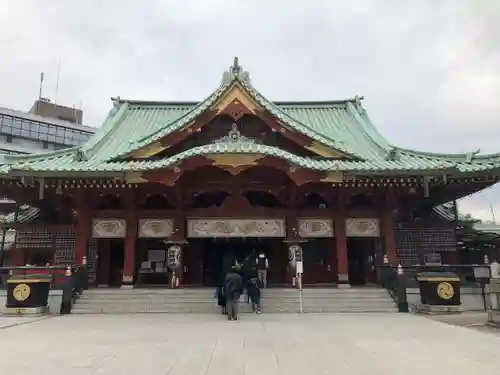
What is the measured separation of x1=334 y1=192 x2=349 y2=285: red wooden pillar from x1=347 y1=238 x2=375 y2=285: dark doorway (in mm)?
2539

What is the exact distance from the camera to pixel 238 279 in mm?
12742

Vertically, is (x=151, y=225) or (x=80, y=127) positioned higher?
(x=80, y=127)

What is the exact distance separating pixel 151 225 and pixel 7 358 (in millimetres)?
10349

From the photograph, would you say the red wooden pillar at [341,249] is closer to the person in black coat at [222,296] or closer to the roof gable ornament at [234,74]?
the person in black coat at [222,296]

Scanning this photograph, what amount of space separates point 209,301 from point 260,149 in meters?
5.81

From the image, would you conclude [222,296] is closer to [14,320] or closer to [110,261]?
[14,320]

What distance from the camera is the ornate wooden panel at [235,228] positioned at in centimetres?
1742

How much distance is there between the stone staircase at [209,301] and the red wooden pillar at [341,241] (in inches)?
34.4

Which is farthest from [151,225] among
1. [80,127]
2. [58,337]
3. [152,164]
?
[80,127]

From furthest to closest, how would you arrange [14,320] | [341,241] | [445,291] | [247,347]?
[341,241] < [445,291] < [14,320] < [247,347]

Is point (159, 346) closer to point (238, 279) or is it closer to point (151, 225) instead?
point (238, 279)

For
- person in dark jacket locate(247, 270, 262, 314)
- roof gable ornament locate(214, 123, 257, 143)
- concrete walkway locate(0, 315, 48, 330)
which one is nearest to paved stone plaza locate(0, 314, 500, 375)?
concrete walkway locate(0, 315, 48, 330)

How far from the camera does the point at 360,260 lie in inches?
792

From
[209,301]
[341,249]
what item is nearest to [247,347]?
[209,301]
